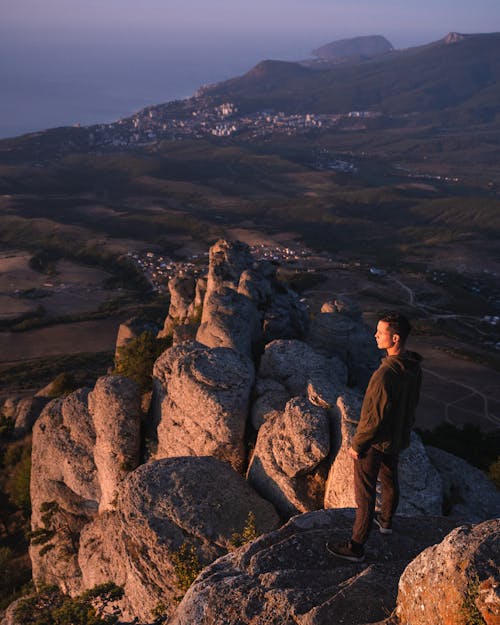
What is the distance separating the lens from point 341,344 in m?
28.8

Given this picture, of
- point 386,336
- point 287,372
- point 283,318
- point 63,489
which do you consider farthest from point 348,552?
point 283,318

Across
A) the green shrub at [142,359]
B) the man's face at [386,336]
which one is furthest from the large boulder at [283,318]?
the man's face at [386,336]

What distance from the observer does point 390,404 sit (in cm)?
952

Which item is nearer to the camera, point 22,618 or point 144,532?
point 144,532

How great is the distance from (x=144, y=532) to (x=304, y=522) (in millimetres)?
4795

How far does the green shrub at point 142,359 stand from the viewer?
2672cm

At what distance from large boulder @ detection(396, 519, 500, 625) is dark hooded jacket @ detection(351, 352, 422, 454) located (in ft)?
7.24

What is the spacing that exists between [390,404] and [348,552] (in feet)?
8.51

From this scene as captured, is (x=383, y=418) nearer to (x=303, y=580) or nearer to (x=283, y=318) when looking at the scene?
(x=303, y=580)

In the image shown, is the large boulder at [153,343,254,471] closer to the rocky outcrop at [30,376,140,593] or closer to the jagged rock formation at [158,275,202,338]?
the rocky outcrop at [30,376,140,593]

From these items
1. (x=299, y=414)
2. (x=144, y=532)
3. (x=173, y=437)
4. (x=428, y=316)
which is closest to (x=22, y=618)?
(x=144, y=532)

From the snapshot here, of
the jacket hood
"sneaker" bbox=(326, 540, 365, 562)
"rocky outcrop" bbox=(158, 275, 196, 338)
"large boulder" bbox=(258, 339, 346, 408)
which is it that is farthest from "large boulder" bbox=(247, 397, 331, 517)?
"rocky outcrop" bbox=(158, 275, 196, 338)

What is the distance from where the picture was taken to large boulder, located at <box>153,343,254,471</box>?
1833cm

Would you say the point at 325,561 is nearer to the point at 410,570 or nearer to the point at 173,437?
the point at 410,570
